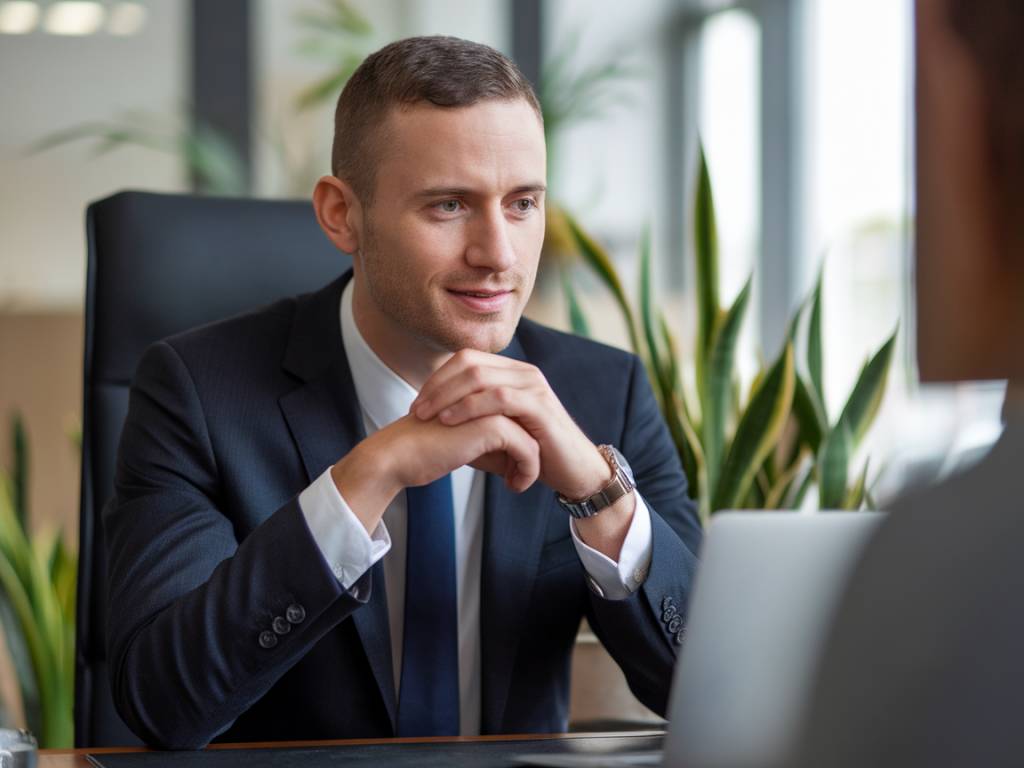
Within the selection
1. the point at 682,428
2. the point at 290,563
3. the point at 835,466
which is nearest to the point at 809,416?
the point at 835,466

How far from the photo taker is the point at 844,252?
4094mm

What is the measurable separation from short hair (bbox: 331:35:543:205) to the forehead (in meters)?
0.01

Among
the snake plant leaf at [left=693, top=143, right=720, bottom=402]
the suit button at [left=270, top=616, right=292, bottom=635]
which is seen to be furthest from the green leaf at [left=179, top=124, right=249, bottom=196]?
the suit button at [left=270, top=616, right=292, bottom=635]

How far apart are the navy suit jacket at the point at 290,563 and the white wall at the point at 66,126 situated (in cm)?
247

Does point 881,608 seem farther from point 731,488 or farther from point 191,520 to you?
point 731,488

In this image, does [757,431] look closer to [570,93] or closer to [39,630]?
[39,630]

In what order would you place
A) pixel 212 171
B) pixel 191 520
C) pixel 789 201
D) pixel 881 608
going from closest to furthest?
pixel 881 608 < pixel 191 520 < pixel 212 171 < pixel 789 201

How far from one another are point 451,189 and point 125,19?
2866 mm

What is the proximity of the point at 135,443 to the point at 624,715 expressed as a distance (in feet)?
2.87

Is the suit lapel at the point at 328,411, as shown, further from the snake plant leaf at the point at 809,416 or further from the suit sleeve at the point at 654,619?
the snake plant leaf at the point at 809,416

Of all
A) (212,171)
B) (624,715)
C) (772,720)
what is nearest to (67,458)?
(212,171)

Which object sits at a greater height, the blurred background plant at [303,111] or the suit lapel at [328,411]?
the blurred background plant at [303,111]

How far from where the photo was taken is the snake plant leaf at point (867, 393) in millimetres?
2012

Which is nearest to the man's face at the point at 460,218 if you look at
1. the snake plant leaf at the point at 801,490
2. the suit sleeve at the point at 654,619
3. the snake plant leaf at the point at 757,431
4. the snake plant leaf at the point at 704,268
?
the suit sleeve at the point at 654,619
